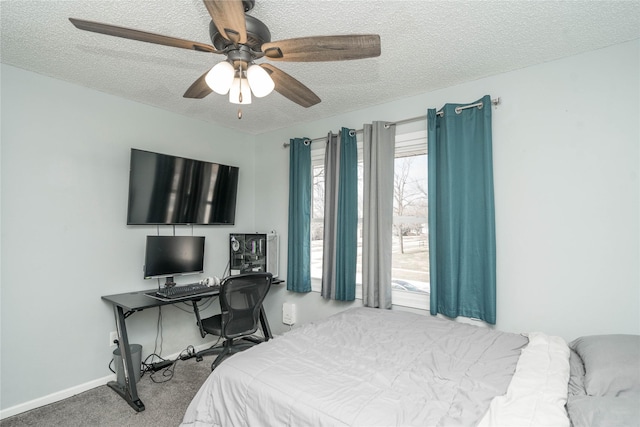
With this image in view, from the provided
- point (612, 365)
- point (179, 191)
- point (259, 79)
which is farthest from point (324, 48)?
point (179, 191)

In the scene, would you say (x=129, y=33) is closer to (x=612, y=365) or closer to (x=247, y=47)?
(x=247, y=47)

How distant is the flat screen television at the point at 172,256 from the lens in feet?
9.76

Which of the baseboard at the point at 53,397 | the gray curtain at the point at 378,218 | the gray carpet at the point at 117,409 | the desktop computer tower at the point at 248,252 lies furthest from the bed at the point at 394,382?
the desktop computer tower at the point at 248,252

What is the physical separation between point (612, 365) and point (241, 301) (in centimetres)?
247

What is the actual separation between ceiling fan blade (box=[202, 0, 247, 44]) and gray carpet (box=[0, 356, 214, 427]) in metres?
2.48

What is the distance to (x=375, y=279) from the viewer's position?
2.95 metres

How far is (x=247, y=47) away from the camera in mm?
1586

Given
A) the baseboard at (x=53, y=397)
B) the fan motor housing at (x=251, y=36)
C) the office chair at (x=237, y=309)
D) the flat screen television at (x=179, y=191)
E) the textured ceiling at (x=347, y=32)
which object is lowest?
the baseboard at (x=53, y=397)

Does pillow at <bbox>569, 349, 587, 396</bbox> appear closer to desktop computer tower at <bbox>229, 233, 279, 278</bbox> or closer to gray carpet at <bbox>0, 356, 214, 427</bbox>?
gray carpet at <bbox>0, 356, 214, 427</bbox>

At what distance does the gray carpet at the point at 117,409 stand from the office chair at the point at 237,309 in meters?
0.39

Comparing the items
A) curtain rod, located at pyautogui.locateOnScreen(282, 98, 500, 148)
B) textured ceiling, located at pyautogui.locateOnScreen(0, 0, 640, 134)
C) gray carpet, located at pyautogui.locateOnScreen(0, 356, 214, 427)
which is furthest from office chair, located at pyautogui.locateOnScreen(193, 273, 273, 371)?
textured ceiling, located at pyautogui.locateOnScreen(0, 0, 640, 134)

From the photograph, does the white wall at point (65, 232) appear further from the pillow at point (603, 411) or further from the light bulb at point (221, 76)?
the pillow at point (603, 411)

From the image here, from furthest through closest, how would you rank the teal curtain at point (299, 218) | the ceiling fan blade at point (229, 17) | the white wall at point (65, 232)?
1. the teal curtain at point (299, 218)
2. the white wall at point (65, 232)
3. the ceiling fan blade at point (229, 17)

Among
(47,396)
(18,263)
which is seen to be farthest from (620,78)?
(47,396)
